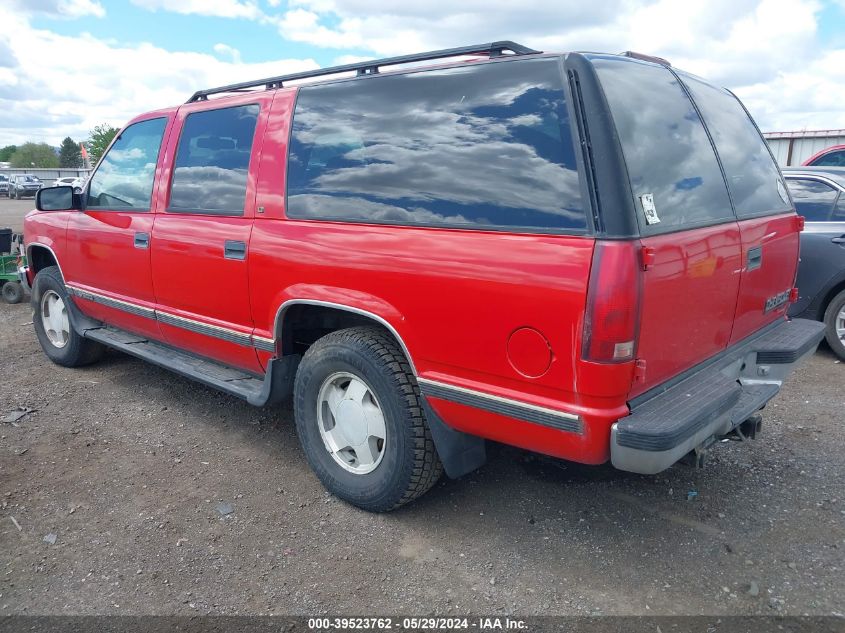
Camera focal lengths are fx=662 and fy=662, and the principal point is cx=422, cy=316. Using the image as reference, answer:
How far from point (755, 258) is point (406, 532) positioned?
2131 millimetres

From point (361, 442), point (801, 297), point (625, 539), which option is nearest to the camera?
point (625, 539)

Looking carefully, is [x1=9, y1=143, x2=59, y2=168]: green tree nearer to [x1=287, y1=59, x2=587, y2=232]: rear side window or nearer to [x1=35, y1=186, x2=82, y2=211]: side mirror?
[x1=35, y1=186, x2=82, y2=211]: side mirror

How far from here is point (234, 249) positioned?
3578mm

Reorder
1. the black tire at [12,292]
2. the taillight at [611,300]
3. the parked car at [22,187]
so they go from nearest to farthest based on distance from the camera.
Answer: the taillight at [611,300], the black tire at [12,292], the parked car at [22,187]

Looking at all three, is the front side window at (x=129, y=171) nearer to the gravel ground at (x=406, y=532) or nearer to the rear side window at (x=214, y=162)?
the rear side window at (x=214, y=162)

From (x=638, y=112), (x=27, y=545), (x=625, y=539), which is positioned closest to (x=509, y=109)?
(x=638, y=112)

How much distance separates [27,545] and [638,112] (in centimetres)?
336

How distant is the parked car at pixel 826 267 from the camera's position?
18.3ft

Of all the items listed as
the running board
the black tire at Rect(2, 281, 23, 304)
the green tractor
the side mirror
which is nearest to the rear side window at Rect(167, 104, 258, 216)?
the running board

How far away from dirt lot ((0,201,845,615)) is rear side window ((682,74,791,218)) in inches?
58.6

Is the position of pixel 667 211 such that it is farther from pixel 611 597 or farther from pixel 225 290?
pixel 225 290

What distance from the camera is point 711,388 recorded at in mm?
2766

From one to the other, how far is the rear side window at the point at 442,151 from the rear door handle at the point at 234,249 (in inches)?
14.3

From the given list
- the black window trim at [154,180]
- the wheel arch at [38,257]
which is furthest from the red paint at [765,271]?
the wheel arch at [38,257]
